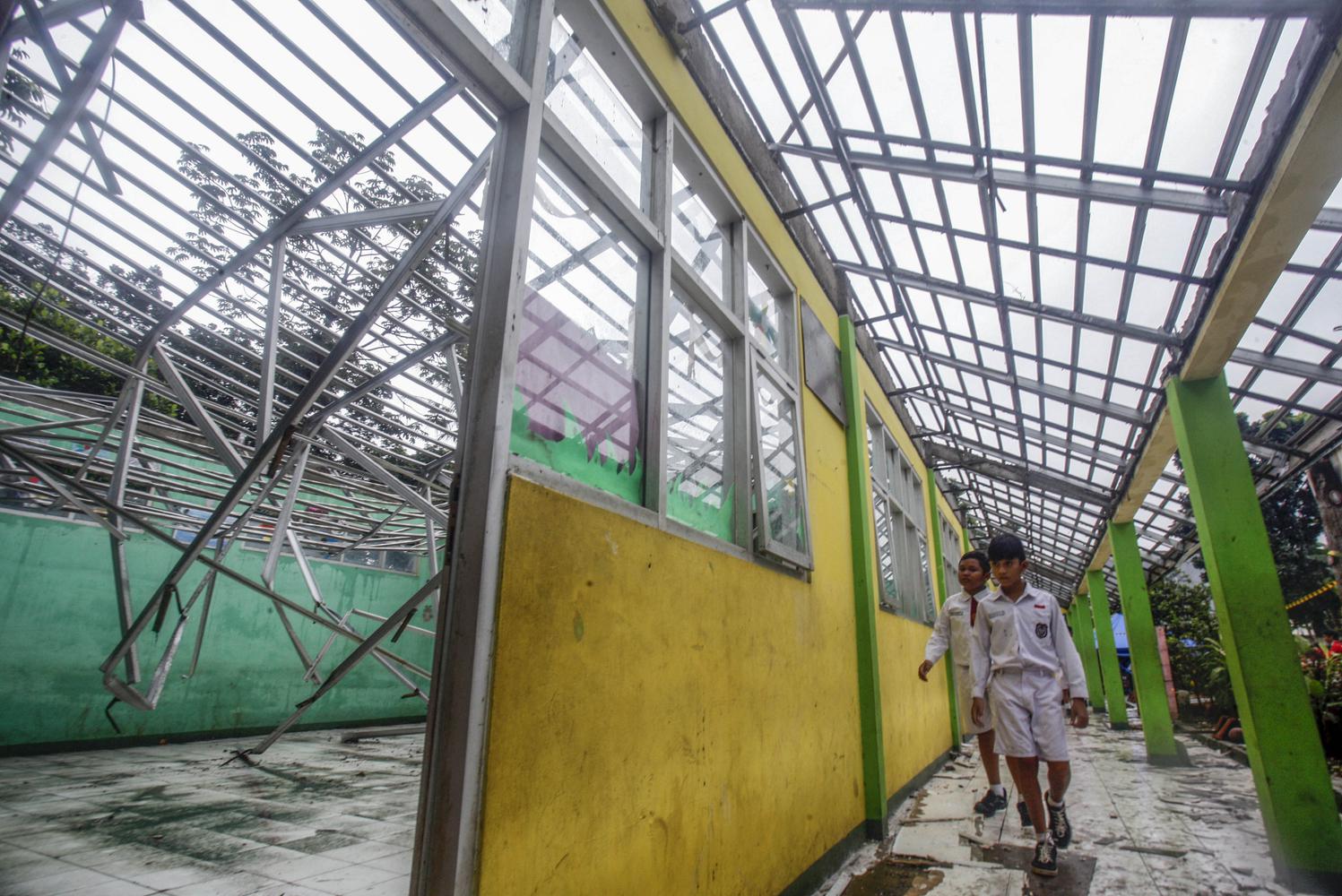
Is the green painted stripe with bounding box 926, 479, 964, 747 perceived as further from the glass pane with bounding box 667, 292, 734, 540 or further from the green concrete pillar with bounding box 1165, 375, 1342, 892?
the glass pane with bounding box 667, 292, 734, 540

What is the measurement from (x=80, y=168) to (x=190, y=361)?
1905mm

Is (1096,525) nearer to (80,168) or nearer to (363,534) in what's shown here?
(363,534)

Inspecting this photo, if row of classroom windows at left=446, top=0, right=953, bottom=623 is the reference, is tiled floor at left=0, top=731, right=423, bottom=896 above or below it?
below

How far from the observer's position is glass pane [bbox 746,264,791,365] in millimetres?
3867

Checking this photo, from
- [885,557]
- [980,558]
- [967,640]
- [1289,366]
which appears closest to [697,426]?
[980,558]

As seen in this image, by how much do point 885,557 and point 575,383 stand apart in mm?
4939

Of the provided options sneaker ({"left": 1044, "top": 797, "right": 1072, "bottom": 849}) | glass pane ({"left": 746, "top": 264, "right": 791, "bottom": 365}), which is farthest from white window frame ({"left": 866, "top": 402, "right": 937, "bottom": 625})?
sneaker ({"left": 1044, "top": 797, "right": 1072, "bottom": 849})

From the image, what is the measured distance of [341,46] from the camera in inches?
90.5

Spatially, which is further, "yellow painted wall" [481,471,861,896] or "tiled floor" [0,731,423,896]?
"tiled floor" [0,731,423,896]

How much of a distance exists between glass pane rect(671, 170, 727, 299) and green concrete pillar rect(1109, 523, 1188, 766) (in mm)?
7794

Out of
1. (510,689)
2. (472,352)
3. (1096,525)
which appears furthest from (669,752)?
(1096,525)

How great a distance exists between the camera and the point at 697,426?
2.99m

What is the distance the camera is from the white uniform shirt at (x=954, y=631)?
433 cm

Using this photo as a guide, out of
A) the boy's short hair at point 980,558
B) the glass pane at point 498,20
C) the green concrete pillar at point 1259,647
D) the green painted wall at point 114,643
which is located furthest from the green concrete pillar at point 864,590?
the green painted wall at point 114,643
